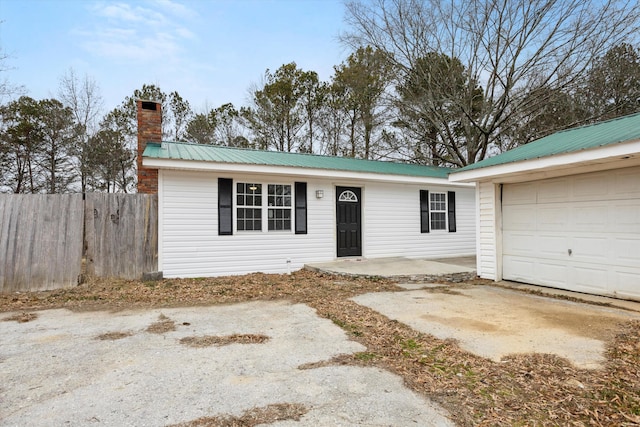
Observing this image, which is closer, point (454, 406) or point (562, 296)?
point (454, 406)

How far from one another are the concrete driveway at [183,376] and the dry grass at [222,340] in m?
0.02

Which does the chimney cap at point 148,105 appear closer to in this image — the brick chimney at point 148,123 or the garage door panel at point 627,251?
the brick chimney at point 148,123

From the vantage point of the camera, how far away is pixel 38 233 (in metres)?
6.12

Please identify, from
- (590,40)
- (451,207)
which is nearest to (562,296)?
(451,207)

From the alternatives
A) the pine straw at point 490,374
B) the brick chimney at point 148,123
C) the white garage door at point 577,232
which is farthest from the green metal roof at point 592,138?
the brick chimney at point 148,123

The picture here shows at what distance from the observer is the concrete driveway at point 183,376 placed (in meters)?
2.23

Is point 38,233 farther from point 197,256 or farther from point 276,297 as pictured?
point 276,297

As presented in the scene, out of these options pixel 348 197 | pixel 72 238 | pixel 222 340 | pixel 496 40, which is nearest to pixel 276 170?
pixel 348 197

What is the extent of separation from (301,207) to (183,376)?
19.8ft

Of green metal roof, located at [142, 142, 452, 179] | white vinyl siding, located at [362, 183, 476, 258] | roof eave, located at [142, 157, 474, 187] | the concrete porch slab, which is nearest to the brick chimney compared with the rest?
green metal roof, located at [142, 142, 452, 179]

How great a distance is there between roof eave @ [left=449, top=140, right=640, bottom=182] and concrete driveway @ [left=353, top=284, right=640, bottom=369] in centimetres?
217

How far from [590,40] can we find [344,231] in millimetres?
11540

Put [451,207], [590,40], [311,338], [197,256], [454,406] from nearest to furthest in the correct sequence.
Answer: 1. [454,406]
2. [311,338]
3. [197,256]
4. [451,207]
5. [590,40]

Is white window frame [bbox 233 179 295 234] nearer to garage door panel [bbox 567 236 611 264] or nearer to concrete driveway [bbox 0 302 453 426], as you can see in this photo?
concrete driveway [bbox 0 302 453 426]
